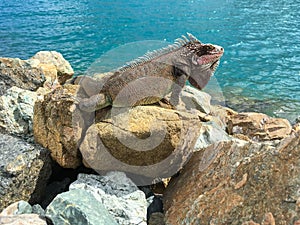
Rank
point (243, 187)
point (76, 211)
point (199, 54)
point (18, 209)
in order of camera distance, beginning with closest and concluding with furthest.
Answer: point (243, 187) → point (76, 211) → point (18, 209) → point (199, 54)

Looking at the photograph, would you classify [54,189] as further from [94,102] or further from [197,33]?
[197,33]

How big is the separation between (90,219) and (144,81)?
6.22 feet

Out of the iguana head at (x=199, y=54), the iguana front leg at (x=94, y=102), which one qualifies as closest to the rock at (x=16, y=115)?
the iguana front leg at (x=94, y=102)

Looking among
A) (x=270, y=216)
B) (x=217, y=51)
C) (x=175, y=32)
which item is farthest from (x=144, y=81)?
(x=175, y=32)

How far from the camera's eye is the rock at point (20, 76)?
21.3 ft

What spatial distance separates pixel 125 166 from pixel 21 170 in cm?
115

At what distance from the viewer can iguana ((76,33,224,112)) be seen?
4.50m

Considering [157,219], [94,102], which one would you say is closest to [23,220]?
[157,219]

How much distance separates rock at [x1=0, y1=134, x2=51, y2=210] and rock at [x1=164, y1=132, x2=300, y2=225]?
156 cm

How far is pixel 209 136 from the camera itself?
5145 millimetres

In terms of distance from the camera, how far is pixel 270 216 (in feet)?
8.88

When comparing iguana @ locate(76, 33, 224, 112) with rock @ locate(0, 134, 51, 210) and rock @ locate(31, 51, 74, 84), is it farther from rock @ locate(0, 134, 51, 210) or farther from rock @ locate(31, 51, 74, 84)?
rock @ locate(31, 51, 74, 84)

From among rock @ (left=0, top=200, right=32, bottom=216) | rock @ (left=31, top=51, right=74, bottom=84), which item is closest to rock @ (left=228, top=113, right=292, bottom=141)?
rock @ (left=31, top=51, right=74, bottom=84)

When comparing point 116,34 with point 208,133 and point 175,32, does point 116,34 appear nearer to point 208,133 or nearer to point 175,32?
point 175,32
